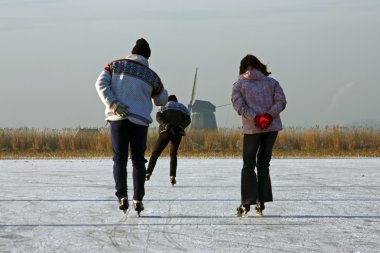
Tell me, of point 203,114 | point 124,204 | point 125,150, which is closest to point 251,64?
point 125,150

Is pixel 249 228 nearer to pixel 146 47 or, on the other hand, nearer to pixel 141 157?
pixel 141 157

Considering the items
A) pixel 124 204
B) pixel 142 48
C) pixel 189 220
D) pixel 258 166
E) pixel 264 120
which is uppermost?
pixel 142 48

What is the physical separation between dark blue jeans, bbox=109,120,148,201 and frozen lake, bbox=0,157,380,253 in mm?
235

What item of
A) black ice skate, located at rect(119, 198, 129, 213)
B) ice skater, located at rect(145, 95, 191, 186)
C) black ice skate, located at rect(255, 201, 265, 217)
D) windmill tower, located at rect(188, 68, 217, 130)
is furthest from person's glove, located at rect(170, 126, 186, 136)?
windmill tower, located at rect(188, 68, 217, 130)

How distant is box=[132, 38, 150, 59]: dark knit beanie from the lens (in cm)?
702

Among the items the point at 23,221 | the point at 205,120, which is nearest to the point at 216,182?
the point at 23,221

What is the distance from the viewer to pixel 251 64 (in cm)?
693

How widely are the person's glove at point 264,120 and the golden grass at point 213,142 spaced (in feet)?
68.1

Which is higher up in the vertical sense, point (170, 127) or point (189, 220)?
point (170, 127)

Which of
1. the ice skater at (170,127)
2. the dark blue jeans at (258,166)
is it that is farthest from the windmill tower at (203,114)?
the dark blue jeans at (258,166)

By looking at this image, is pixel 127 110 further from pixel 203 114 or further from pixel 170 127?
pixel 203 114

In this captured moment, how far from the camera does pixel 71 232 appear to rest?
19.1ft

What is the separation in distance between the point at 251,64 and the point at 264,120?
0.51m

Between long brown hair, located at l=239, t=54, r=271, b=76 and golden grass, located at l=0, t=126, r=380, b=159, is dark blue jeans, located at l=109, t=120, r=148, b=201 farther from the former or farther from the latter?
golden grass, located at l=0, t=126, r=380, b=159
